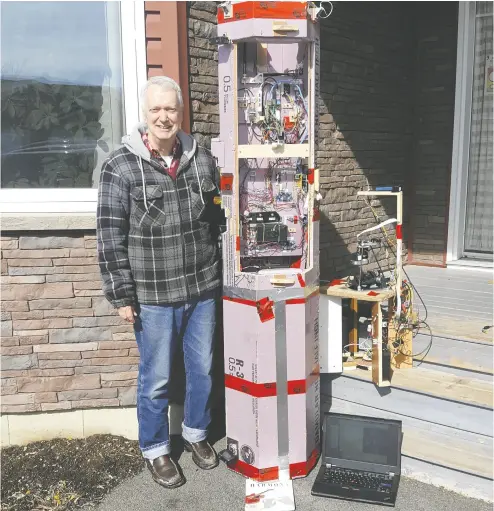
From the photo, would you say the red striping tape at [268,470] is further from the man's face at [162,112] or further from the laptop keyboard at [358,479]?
the man's face at [162,112]

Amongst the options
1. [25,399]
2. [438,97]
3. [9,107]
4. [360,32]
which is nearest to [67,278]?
[25,399]

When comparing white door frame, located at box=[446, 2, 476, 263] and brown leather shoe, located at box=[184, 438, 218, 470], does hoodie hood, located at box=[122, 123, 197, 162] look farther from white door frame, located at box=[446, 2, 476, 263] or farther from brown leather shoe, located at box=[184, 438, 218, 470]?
white door frame, located at box=[446, 2, 476, 263]

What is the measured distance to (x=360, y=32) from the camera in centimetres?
461

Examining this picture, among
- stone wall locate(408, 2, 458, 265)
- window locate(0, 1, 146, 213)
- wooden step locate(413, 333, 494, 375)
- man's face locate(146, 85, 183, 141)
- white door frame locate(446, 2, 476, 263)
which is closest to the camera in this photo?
man's face locate(146, 85, 183, 141)

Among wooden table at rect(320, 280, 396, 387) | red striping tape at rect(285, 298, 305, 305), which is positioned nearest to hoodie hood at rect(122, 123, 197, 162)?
red striping tape at rect(285, 298, 305, 305)

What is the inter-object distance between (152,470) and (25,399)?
956mm

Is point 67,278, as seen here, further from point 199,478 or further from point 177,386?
point 199,478

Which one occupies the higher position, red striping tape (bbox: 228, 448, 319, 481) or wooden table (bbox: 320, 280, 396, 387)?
wooden table (bbox: 320, 280, 396, 387)

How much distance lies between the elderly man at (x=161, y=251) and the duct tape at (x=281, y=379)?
0.40m

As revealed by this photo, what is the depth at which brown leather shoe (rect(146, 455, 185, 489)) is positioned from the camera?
2973 millimetres

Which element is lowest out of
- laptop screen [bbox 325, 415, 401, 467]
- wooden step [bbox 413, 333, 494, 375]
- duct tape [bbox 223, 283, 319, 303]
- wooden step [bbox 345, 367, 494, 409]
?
laptop screen [bbox 325, 415, 401, 467]

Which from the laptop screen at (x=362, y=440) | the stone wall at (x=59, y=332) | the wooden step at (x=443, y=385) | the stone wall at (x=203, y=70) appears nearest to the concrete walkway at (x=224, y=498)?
the laptop screen at (x=362, y=440)

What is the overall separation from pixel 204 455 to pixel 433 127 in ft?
11.5

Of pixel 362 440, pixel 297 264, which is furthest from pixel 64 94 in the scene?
pixel 362 440
